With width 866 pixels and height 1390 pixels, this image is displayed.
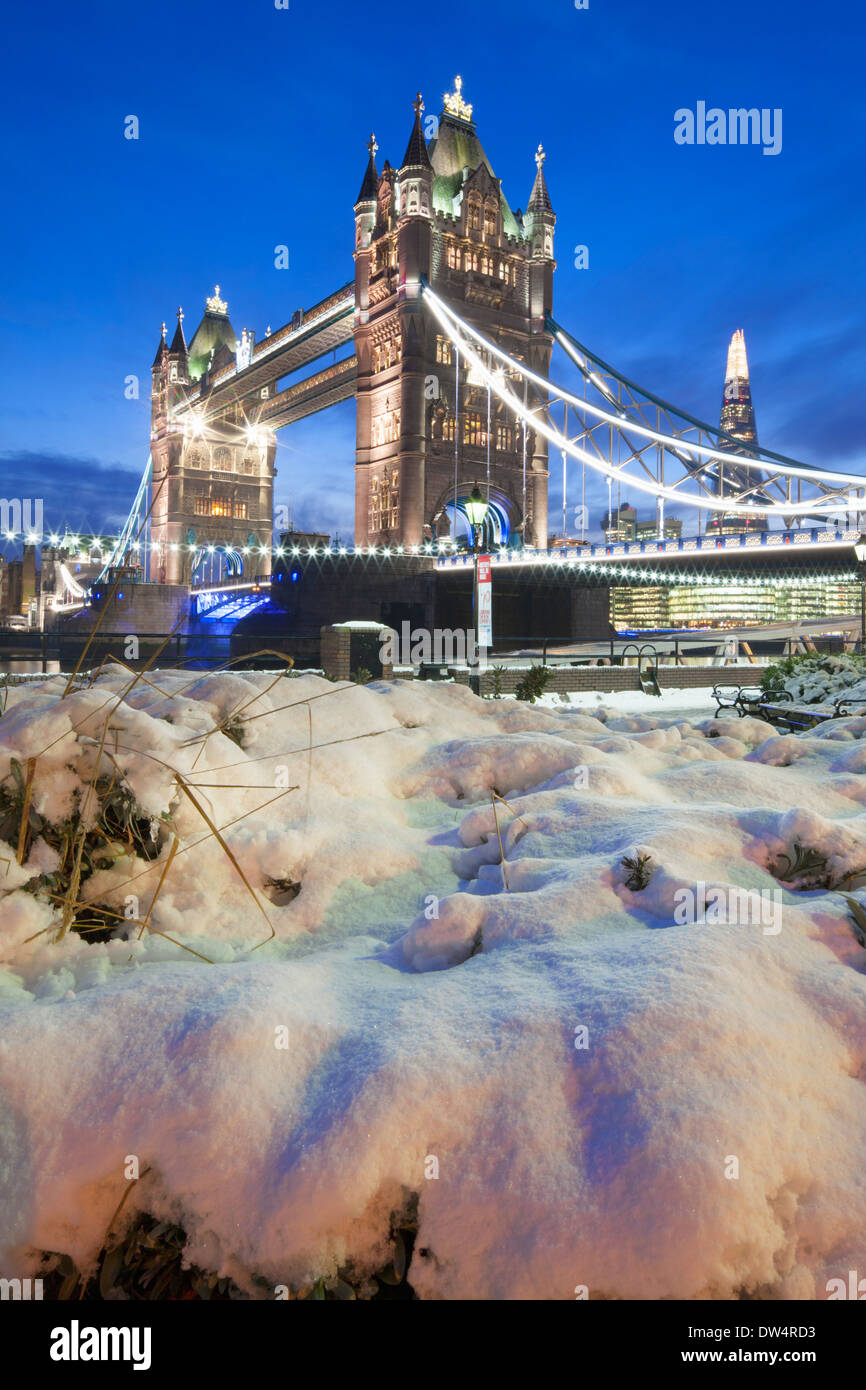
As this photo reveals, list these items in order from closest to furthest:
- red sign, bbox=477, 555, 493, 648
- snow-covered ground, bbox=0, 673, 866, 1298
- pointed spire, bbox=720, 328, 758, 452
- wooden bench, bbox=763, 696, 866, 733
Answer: snow-covered ground, bbox=0, 673, 866, 1298
wooden bench, bbox=763, 696, 866, 733
red sign, bbox=477, 555, 493, 648
pointed spire, bbox=720, 328, 758, 452

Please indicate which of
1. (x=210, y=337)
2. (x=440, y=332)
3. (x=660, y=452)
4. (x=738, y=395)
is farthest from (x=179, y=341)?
(x=738, y=395)

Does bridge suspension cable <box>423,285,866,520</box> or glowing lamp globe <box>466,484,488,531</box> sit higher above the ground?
bridge suspension cable <box>423,285,866,520</box>

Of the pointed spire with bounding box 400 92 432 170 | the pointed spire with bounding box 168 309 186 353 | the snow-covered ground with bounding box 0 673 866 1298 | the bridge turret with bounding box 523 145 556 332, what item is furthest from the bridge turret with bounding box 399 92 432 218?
the snow-covered ground with bounding box 0 673 866 1298

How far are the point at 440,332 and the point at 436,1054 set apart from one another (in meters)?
61.5

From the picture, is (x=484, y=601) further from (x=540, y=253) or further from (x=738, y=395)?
(x=738, y=395)

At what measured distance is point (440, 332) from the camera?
185 ft

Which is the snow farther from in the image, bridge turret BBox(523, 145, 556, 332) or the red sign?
bridge turret BBox(523, 145, 556, 332)

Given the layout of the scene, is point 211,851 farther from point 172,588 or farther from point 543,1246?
point 172,588

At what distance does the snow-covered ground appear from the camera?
131 centimetres

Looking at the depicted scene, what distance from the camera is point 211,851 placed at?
257 cm

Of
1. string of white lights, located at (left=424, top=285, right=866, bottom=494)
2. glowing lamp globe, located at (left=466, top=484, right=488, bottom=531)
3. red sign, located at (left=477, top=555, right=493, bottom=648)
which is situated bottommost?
red sign, located at (left=477, top=555, right=493, bottom=648)

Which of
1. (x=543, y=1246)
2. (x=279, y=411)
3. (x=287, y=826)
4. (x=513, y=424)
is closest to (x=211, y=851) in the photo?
(x=287, y=826)

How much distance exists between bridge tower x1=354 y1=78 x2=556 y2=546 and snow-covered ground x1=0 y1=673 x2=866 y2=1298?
170 feet
